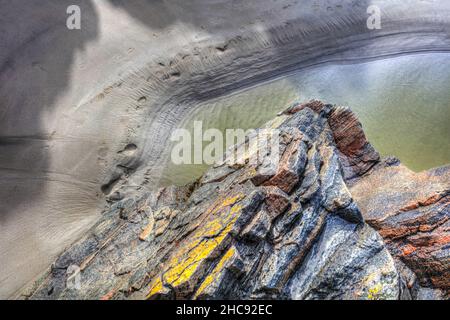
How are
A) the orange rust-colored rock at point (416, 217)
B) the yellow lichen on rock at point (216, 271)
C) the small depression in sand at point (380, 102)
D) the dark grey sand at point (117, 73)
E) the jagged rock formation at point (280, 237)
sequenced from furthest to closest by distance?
1. the small depression in sand at point (380, 102)
2. the dark grey sand at point (117, 73)
3. the orange rust-colored rock at point (416, 217)
4. the jagged rock formation at point (280, 237)
5. the yellow lichen on rock at point (216, 271)

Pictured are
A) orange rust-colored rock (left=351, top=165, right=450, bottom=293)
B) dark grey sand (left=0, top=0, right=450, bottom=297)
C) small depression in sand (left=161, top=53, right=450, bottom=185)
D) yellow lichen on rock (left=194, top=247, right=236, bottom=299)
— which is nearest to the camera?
yellow lichen on rock (left=194, top=247, right=236, bottom=299)

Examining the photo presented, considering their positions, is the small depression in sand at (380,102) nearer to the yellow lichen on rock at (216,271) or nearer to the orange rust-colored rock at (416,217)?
the orange rust-colored rock at (416,217)

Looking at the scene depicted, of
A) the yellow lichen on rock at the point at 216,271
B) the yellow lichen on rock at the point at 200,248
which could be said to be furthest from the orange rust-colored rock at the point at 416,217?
the yellow lichen on rock at the point at 216,271

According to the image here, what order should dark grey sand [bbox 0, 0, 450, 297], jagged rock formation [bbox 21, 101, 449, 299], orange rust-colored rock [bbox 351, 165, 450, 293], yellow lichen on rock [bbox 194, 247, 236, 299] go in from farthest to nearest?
1. dark grey sand [bbox 0, 0, 450, 297]
2. orange rust-colored rock [bbox 351, 165, 450, 293]
3. jagged rock formation [bbox 21, 101, 449, 299]
4. yellow lichen on rock [bbox 194, 247, 236, 299]

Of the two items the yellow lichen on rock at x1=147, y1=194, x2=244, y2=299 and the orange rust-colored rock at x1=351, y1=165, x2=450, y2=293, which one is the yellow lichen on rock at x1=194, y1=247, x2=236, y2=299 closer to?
the yellow lichen on rock at x1=147, y1=194, x2=244, y2=299

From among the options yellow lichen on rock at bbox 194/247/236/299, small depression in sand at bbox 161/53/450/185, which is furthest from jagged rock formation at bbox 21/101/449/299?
small depression in sand at bbox 161/53/450/185

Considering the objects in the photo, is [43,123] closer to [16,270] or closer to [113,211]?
[113,211]
